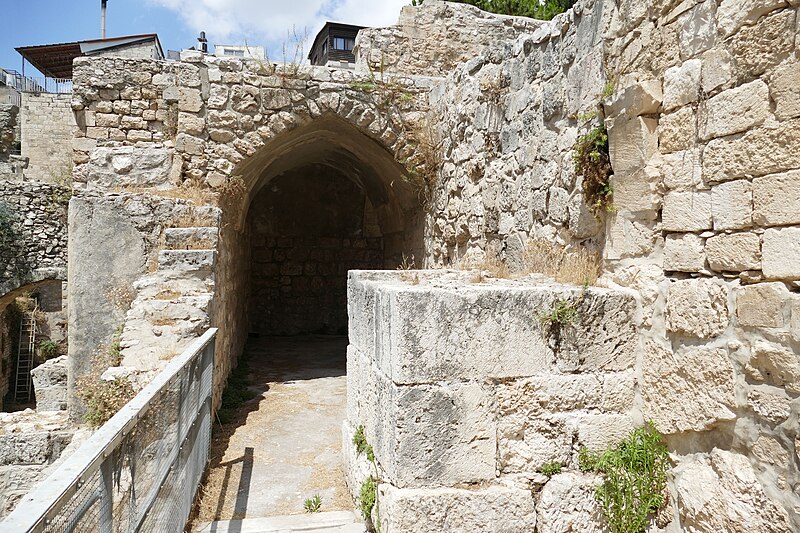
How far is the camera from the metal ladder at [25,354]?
17.2 metres

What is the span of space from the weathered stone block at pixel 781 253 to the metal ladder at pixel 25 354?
19.4 metres

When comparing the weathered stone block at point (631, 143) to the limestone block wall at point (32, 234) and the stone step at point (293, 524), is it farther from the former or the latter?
the limestone block wall at point (32, 234)

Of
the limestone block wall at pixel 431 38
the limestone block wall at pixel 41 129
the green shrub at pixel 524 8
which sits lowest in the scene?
the limestone block wall at pixel 431 38

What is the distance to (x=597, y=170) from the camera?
337 cm

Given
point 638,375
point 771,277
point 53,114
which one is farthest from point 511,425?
point 53,114

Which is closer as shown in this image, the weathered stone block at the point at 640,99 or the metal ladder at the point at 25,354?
the weathered stone block at the point at 640,99

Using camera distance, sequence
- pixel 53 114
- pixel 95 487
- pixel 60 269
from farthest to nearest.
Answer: pixel 53 114 → pixel 60 269 → pixel 95 487

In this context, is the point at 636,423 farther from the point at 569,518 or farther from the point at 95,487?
the point at 95,487

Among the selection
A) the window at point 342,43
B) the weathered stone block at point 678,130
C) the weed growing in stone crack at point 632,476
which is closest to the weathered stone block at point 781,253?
the weathered stone block at point 678,130

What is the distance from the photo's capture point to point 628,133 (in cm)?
305

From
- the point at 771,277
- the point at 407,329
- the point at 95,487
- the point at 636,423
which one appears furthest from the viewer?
the point at 636,423

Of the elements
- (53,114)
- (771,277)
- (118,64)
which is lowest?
(771,277)

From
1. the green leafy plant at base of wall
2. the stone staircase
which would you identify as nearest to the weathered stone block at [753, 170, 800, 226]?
the green leafy plant at base of wall

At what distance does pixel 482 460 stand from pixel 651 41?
2.28 m
